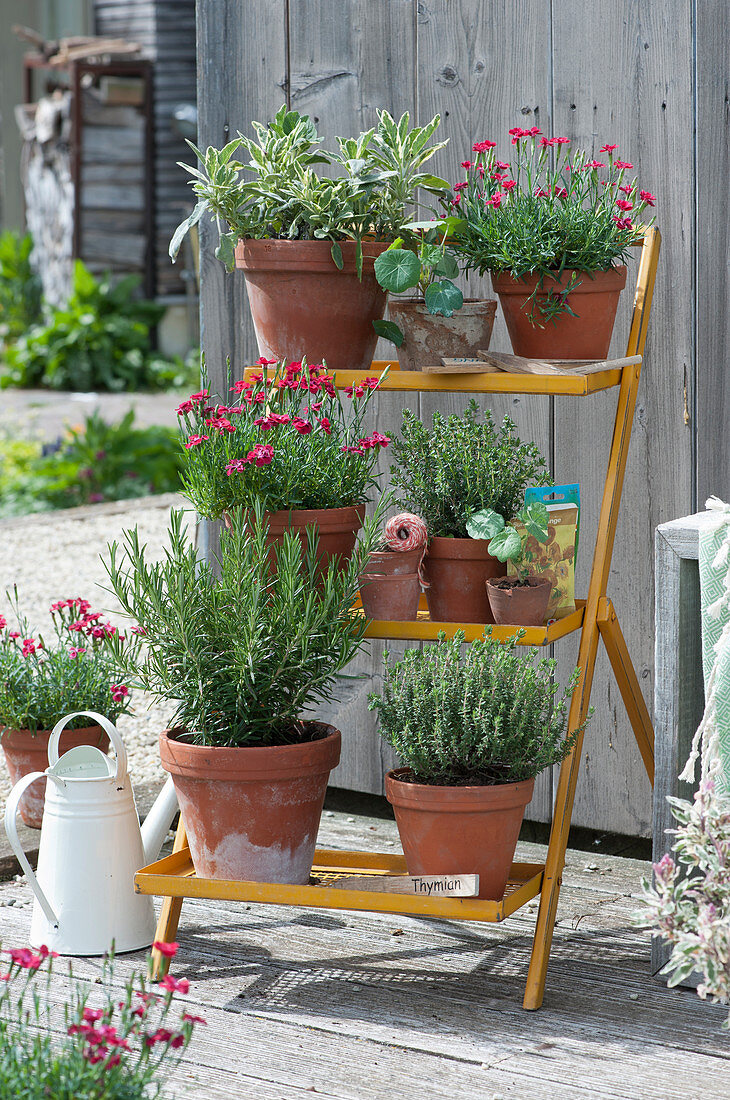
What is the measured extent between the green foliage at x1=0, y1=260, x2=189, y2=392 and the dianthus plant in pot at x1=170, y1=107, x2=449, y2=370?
25.5 ft

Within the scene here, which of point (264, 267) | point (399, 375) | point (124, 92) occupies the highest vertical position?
point (124, 92)

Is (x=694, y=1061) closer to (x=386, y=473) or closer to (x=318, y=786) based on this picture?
(x=318, y=786)

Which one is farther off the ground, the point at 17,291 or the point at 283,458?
the point at 17,291

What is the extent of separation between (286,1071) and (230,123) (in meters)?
2.14

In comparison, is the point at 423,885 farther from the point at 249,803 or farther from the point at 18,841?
the point at 18,841

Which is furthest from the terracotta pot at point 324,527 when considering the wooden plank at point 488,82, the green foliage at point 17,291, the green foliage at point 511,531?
the green foliage at point 17,291

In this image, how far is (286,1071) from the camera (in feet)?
6.80

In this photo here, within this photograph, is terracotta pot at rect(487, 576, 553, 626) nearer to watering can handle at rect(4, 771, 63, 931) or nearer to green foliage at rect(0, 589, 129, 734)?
watering can handle at rect(4, 771, 63, 931)

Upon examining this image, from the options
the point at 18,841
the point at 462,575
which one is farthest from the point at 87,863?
the point at 462,575

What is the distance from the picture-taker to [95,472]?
700 cm

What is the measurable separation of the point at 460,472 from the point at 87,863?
97cm

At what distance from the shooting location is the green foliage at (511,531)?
2309 millimetres

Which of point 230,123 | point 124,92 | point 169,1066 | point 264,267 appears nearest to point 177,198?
point 124,92

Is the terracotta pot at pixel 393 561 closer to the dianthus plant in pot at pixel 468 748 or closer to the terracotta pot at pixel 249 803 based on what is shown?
the dianthus plant in pot at pixel 468 748
